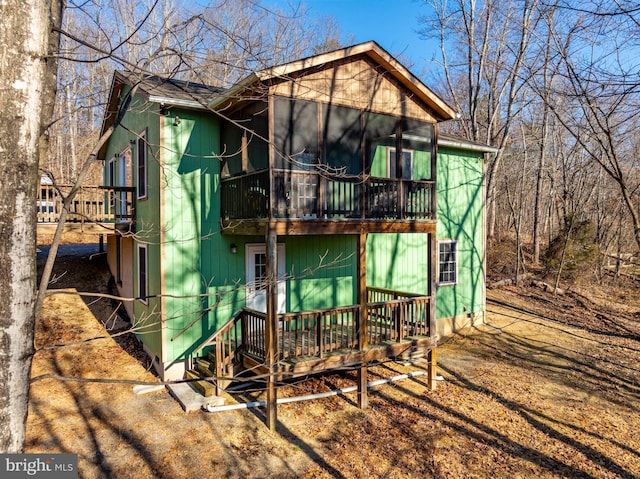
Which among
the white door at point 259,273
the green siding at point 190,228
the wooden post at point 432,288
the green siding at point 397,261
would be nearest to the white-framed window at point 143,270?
the green siding at point 190,228

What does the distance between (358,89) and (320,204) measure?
2626mm

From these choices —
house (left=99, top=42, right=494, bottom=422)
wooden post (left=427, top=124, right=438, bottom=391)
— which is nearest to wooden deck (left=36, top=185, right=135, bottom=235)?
house (left=99, top=42, right=494, bottom=422)

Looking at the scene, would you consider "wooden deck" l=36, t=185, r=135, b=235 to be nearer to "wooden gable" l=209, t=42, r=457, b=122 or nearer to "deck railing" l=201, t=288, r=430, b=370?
"deck railing" l=201, t=288, r=430, b=370

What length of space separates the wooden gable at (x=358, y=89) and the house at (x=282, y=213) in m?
0.03

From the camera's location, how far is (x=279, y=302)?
10.1 m

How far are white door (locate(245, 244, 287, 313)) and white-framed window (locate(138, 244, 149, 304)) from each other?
247cm

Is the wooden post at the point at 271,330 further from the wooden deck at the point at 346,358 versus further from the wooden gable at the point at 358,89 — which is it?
the wooden gable at the point at 358,89

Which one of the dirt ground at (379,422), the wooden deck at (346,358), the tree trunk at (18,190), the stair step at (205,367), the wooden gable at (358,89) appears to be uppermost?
the wooden gable at (358,89)

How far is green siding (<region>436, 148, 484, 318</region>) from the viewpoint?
12.9m

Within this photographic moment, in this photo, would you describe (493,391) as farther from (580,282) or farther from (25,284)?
(580,282)

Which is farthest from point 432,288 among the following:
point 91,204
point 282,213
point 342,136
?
point 91,204

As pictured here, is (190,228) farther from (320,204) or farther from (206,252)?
(320,204)

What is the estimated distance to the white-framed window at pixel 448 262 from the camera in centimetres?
1300

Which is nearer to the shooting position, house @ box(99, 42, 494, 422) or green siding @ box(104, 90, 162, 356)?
house @ box(99, 42, 494, 422)
